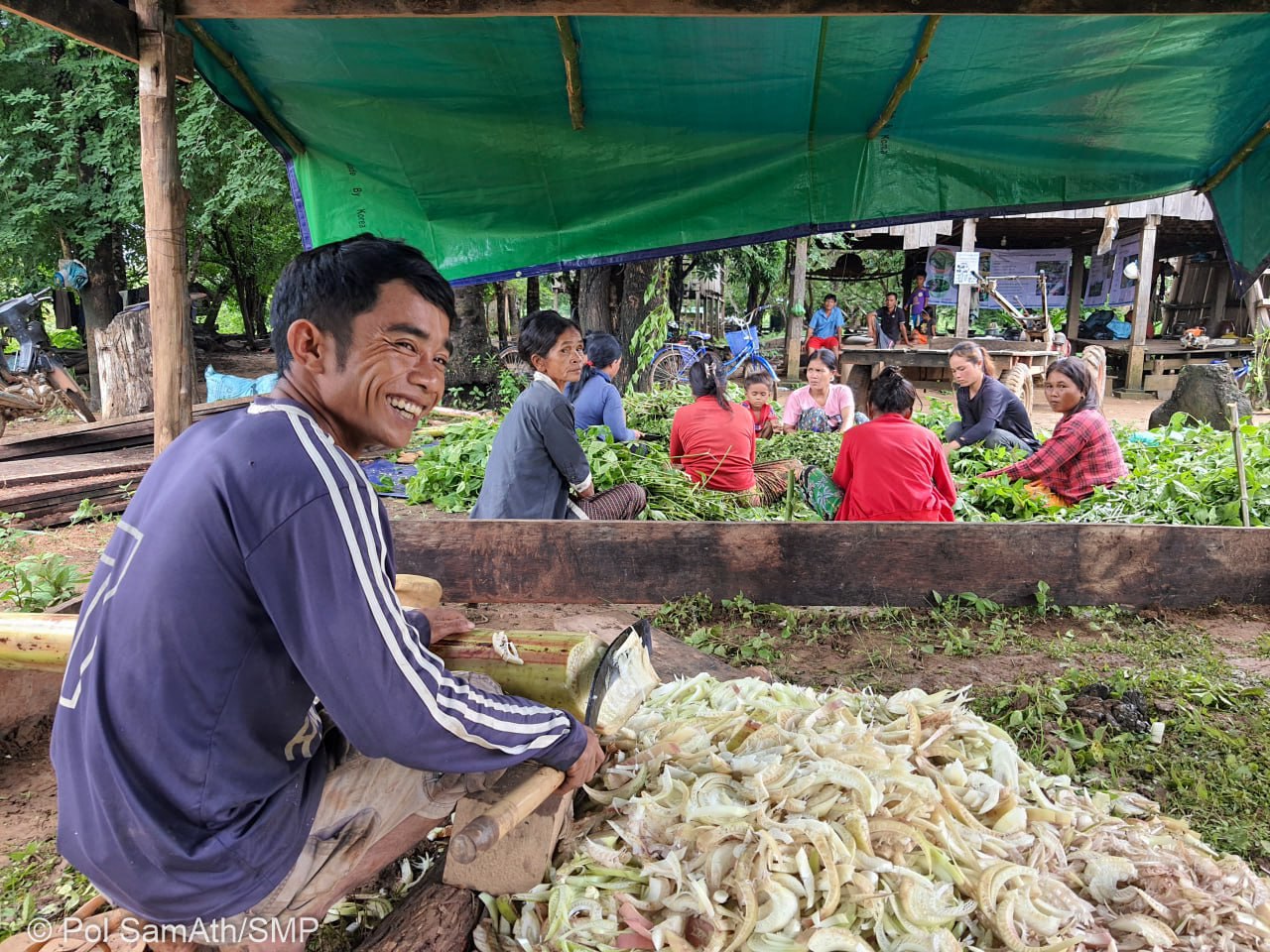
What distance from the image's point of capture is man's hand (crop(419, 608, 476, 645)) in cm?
207

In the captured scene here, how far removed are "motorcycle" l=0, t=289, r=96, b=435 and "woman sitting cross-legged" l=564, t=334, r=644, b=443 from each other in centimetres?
699

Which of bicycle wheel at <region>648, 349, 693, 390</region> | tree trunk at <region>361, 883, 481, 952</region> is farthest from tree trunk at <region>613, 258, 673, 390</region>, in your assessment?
tree trunk at <region>361, 883, 481, 952</region>

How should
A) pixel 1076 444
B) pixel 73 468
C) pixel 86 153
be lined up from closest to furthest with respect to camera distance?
pixel 1076 444 < pixel 73 468 < pixel 86 153

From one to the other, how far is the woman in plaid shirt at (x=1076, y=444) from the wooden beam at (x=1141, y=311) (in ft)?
40.2

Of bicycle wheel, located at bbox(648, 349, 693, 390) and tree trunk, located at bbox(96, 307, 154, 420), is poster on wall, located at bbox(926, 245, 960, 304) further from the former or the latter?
tree trunk, located at bbox(96, 307, 154, 420)

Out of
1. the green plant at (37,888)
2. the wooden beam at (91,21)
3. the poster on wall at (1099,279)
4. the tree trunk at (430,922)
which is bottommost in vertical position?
the green plant at (37,888)

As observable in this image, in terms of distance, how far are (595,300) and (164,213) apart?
25.2ft

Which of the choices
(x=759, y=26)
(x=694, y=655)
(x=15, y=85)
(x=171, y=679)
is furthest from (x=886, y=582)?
(x=15, y=85)

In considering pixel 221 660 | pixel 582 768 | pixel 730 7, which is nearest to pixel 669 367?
pixel 730 7

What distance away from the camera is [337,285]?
1.57m

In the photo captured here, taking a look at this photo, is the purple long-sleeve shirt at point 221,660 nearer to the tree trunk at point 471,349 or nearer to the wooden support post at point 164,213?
the wooden support post at point 164,213

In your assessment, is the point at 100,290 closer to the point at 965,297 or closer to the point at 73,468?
the point at 73,468

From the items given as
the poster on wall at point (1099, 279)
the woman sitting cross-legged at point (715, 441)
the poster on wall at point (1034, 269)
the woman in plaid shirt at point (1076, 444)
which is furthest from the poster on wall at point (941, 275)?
the woman sitting cross-legged at point (715, 441)

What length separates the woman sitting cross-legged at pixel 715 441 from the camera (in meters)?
5.77
